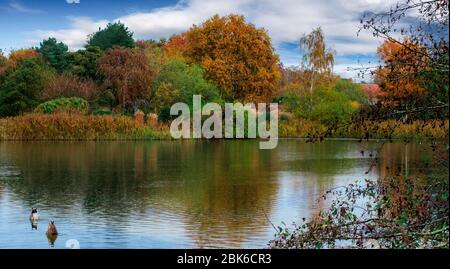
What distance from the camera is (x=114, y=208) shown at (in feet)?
43.1

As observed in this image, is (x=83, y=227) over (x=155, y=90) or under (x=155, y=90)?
under

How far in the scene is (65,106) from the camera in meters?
34.5

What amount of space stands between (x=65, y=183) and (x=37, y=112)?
1770 cm

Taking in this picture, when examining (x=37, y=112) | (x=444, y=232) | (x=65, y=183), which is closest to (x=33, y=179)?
(x=65, y=183)

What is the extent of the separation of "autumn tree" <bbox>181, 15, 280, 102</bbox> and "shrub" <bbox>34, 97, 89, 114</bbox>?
25.6 ft

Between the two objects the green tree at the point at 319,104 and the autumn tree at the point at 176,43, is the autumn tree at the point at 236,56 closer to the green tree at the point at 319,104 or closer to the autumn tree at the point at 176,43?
the green tree at the point at 319,104

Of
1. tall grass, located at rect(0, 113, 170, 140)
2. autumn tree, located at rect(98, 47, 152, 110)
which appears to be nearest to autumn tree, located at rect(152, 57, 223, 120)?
autumn tree, located at rect(98, 47, 152, 110)

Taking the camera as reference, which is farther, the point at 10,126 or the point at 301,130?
the point at 301,130

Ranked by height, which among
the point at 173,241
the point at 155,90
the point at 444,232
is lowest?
the point at 173,241

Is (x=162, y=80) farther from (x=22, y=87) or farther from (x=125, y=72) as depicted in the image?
(x=22, y=87)

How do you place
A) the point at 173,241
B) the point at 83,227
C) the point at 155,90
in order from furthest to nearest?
the point at 155,90, the point at 83,227, the point at 173,241

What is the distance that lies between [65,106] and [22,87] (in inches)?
90.6

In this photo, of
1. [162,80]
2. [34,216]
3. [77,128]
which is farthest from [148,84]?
[34,216]

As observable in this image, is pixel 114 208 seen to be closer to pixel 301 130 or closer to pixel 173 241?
pixel 173 241
